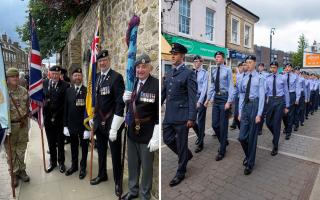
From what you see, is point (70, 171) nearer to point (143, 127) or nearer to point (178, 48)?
point (143, 127)

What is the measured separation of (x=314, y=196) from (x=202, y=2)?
1639 millimetres

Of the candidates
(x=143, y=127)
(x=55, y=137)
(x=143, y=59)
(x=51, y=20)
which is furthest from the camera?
(x=51, y=20)

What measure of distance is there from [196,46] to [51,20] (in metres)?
5.19

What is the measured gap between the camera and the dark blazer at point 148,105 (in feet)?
6.77

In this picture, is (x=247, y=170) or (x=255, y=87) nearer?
(x=247, y=170)

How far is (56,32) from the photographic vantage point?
6.93 meters

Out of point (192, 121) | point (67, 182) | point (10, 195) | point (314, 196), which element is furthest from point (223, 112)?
point (10, 195)

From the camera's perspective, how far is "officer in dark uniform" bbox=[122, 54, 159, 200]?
6.68 feet

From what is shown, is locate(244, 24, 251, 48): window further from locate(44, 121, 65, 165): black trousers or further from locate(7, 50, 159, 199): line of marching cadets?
locate(44, 121, 65, 165): black trousers

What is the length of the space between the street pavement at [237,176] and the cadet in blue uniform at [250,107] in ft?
0.40

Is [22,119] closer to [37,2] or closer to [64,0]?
[37,2]

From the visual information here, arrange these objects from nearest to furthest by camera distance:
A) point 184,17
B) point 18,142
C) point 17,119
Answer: point 184,17 → point 17,119 → point 18,142

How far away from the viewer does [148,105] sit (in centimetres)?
208

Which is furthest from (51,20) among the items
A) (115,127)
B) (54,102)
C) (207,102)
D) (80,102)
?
(207,102)
